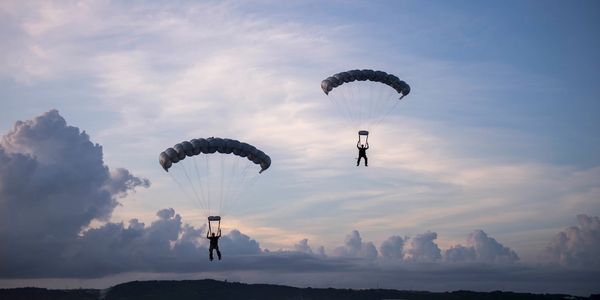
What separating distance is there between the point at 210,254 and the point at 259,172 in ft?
26.6

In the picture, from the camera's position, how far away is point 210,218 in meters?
54.0

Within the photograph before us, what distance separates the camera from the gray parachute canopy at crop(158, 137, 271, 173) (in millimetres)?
54500

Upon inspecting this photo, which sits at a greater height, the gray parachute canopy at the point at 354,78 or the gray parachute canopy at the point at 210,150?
the gray parachute canopy at the point at 354,78

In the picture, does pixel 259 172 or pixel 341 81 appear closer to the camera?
pixel 259 172

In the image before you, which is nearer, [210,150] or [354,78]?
[210,150]

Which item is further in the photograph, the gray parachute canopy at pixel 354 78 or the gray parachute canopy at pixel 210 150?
the gray parachute canopy at pixel 354 78

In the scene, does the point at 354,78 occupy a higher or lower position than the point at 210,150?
higher

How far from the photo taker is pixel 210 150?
55.2m

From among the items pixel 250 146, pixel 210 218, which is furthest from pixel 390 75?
pixel 210 218

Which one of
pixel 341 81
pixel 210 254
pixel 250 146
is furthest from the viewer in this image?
pixel 341 81

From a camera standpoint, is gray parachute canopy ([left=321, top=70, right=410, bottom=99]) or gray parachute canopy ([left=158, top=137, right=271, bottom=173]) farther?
gray parachute canopy ([left=321, top=70, right=410, bottom=99])

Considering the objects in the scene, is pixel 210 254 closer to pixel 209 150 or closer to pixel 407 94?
pixel 209 150

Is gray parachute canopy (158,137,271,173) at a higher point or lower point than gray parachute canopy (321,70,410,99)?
lower

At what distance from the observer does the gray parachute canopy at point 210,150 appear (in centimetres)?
5450
